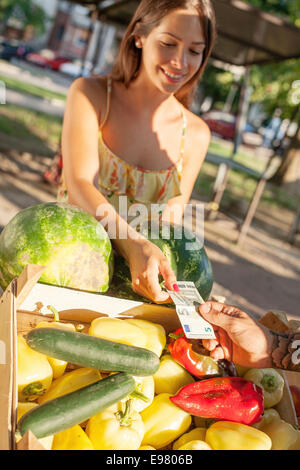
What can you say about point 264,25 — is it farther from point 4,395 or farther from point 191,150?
point 4,395

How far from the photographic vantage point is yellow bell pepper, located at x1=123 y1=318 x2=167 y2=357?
1771mm

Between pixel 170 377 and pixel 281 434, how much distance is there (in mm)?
458

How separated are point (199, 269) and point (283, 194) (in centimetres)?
1292

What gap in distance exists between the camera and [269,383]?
187cm

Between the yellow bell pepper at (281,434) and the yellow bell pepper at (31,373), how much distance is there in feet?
2.73

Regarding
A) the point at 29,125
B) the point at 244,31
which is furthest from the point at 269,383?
the point at 29,125

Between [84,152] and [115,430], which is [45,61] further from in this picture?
[115,430]

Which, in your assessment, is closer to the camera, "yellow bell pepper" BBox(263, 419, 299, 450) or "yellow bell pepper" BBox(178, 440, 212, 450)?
"yellow bell pepper" BBox(178, 440, 212, 450)

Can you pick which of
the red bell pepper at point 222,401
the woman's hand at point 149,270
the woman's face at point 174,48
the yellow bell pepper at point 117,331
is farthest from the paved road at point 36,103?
the red bell pepper at point 222,401

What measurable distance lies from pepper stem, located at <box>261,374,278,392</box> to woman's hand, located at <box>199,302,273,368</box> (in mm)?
117

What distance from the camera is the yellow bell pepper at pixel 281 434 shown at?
1544mm

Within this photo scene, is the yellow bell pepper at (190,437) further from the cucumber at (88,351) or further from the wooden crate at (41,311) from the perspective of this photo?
the wooden crate at (41,311)

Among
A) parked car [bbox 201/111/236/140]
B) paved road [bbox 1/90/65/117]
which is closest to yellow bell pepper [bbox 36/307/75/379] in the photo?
parked car [bbox 201/111/236/140]

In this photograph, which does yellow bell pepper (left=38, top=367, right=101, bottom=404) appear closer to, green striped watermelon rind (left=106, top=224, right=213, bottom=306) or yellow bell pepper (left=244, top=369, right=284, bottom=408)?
green striped watermelon rind (left=106, top=224, right=213, bottom=306)
